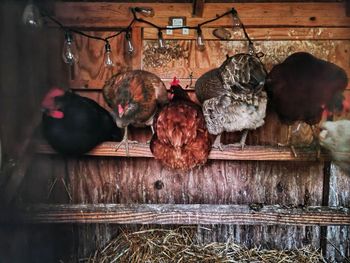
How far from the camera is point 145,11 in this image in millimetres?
2164

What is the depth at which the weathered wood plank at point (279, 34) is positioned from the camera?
2.16 meters

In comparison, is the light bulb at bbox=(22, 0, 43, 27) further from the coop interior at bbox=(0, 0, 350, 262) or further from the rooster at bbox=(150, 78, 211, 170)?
the rooster at bbox=(150, 78, 211, 170)

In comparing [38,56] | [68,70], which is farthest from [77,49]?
[38,56]

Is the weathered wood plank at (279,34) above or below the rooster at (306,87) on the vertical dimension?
above

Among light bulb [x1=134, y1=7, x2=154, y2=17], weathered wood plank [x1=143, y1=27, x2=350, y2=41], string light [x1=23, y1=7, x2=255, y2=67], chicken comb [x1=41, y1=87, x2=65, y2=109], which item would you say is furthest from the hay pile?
light bulb [x1=134, y1=7, x2=154, y2=17]

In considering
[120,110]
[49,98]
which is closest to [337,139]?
[120,110]

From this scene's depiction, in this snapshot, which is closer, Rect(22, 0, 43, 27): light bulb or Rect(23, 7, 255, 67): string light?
Rect(22, 0, 43, 27): light bulb

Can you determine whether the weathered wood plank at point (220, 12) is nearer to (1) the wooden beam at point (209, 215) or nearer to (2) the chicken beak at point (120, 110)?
(2) the chicken beak at point (120, 110)

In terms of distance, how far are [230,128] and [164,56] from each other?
0.61m

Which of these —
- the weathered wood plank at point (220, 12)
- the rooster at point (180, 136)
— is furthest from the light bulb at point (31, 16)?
the rooster at point (180, 136)

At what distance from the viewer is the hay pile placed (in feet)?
7.29

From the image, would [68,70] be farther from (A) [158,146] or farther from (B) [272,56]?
(B) [272,56]

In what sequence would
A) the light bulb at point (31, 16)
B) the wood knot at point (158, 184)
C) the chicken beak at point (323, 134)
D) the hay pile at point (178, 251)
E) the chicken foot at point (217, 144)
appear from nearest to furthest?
the light bulb at point (31, 16) < the chicken beak at point (323, 134) < the chicken foot at point (217, 144) < the hay pile at point (178, 251) < the wood knot at point (158, 184)

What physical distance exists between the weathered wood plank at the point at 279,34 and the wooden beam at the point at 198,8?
0.09 meters
